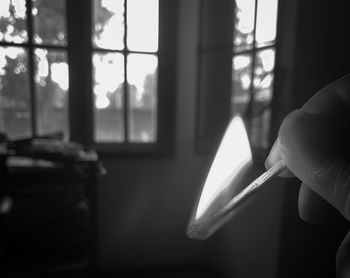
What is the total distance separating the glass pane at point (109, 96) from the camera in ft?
4.26

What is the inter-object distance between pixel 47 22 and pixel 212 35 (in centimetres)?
82

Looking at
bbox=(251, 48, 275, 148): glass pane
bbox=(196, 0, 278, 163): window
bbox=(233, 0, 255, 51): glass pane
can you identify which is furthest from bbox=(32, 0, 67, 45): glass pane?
bbox=(251, 48, 275, 148): glass pane

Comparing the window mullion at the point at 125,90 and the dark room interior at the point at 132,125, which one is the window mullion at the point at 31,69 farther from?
the window mullion at the point at 125,90

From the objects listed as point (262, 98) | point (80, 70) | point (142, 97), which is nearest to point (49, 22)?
point (80, 70)

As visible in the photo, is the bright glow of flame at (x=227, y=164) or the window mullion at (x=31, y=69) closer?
the bright glow of flame at (x=227, y=164)

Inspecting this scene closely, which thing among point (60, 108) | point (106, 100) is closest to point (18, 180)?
point (60, 108)

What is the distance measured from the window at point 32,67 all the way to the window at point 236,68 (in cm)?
70

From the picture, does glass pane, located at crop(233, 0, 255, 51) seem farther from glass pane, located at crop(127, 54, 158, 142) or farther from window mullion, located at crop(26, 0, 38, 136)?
window mullion, located at crop(26, 0, 38, 136)

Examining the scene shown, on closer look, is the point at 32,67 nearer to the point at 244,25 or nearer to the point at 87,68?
the point at 87,68

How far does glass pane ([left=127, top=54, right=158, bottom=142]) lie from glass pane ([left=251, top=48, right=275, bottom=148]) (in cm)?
55

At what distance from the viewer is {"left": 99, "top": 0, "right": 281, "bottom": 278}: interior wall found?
133cm

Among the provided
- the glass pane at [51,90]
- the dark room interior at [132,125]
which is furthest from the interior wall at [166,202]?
the glass pane at [51,90]

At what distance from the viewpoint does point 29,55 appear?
122cm

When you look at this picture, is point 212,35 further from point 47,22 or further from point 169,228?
point 169,228
